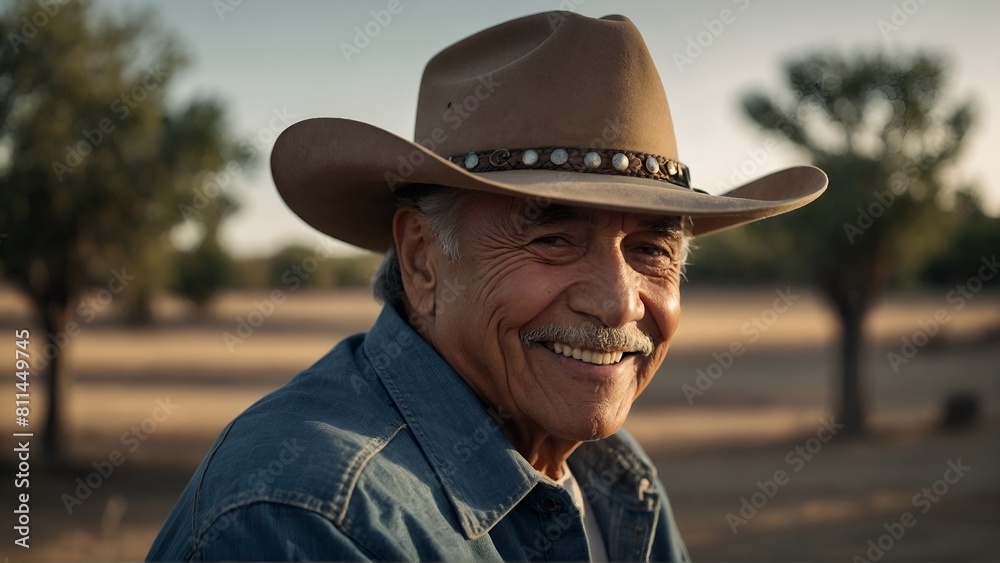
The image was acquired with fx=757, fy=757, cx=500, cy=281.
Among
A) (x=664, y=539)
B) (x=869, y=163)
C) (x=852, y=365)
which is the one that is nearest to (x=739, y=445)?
(x=852, y=365)

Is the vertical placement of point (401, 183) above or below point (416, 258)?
above

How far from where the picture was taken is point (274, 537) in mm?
1340

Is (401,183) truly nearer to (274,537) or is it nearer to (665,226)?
(665,226)

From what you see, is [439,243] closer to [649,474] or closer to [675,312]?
[675,312]

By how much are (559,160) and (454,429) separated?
704 mm

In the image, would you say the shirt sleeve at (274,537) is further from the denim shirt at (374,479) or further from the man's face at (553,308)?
the man's face at (553,308)

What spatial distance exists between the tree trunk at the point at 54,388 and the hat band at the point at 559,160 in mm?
10281

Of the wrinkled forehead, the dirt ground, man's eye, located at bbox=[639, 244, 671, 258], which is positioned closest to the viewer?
the wrinkled forehead

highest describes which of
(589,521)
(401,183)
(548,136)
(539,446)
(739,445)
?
(548,136)

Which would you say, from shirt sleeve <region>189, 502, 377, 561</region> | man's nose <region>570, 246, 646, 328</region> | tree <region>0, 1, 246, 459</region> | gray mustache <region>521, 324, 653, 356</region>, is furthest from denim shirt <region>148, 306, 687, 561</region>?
tree <region>0, 1, 246, 459</region>

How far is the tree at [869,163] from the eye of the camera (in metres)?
11.6

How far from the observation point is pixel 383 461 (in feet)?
5.11

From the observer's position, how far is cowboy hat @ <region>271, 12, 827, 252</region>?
181cm

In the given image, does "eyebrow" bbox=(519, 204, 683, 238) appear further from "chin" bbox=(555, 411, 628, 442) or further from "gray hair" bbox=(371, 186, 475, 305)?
"chin" bbox=(555, 411, 628, 442)
